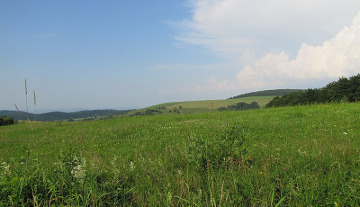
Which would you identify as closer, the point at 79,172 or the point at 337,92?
the point at 79,172

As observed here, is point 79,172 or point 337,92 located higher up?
point 337,92

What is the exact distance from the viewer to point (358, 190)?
3.41 m

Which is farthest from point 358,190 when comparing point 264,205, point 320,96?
point 320,96

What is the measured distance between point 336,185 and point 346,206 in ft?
1.68

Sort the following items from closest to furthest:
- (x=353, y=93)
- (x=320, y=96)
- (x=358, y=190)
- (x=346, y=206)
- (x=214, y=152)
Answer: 1. (x=346, y=206)
2. (x=358, y=190)
3. (x=214, y=152)
4. (x=353, y=93)
5. (x=320, y=96)

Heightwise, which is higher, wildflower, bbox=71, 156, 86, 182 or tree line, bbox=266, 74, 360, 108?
tree line, bbox=266, 74, 360, 108

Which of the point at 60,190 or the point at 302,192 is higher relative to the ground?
the point at 60,190

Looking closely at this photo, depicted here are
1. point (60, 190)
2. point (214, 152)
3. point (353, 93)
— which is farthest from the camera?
point (353, 93)

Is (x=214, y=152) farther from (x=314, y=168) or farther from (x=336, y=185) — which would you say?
(x=336, y=185)

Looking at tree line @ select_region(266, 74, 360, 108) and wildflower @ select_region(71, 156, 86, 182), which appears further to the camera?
tree line @ select_region(266, 74, 360, 108)

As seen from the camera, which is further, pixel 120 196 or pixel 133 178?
pixel 133 178

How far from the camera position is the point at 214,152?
515 cm

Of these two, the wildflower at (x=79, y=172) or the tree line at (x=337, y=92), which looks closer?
the wildflower at (x=79, y=172)

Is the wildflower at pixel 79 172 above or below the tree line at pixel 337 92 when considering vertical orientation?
below
